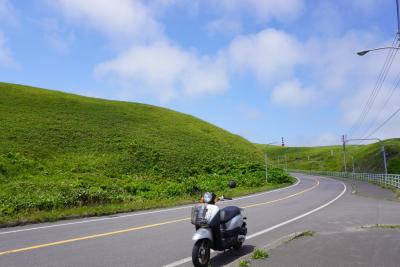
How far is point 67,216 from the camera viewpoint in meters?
16.0

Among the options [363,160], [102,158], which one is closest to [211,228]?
[102,158]

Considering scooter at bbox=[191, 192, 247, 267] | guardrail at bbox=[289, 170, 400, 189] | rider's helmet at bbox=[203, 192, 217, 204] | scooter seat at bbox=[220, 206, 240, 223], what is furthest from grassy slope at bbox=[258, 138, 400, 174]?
rider's helmet at bbox=[203, 192, 217, 204]

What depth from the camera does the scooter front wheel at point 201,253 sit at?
294 inches

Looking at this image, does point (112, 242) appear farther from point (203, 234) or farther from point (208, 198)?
point (203, 234)

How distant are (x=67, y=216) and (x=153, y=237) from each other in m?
5.93

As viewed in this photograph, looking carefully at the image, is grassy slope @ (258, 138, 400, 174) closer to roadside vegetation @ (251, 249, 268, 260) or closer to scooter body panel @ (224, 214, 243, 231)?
scooter body panel @ (224, 214, 243, 231)

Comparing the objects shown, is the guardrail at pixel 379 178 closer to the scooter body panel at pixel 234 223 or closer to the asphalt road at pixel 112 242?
the asphalt road at pixel 112 242

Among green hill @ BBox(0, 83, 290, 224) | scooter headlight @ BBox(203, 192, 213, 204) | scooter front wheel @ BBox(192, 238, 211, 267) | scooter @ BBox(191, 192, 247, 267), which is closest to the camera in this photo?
scooter front wheel @ BBox(192, 238, 211, 267)

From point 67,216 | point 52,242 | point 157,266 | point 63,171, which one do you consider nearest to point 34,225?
point 67,216

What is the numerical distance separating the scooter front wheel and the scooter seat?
0.86 metres

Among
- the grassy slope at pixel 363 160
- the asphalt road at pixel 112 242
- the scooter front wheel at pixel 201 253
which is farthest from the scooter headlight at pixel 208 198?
the grassy slope at pixel 363 160

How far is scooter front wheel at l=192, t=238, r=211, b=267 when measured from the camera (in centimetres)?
746

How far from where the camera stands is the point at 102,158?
46312 millimetres

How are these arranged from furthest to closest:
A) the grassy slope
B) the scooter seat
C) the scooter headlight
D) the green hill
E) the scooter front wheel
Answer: the grassy slope < the green hill < the scooter seat < the scooter headlight < the scooter front wheel
